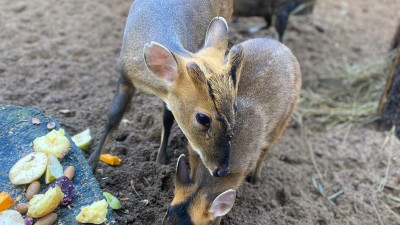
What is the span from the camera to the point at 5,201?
9.29 ft

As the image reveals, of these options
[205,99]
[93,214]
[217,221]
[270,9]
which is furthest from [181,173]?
[270,9]

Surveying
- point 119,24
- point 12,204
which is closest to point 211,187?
point 12,204

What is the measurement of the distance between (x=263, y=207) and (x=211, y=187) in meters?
0.77

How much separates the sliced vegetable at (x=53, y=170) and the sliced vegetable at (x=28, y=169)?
0.03 meters

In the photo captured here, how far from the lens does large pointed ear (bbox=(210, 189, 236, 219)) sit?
297 cm

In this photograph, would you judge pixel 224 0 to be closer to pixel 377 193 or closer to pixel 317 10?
pixel 377 193

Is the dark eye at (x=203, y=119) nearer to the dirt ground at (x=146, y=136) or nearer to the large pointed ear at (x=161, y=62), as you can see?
the large pointed ear at (x=161, y=62)

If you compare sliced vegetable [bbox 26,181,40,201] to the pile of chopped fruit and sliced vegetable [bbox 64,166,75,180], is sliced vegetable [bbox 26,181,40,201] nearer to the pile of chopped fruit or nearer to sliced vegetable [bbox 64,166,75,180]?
the pile of chopped fruit

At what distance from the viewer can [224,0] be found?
14.3 ft

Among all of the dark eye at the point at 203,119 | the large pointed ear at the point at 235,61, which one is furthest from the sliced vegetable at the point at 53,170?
the large pointed ear at the point at 235,61

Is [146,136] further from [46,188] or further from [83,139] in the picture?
[46,188]

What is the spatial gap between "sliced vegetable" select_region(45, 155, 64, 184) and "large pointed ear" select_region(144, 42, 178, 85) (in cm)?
82

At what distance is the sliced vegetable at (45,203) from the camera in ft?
9.05

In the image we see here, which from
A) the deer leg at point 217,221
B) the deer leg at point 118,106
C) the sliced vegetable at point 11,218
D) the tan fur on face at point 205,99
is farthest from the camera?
the deer leg at point 118,106
